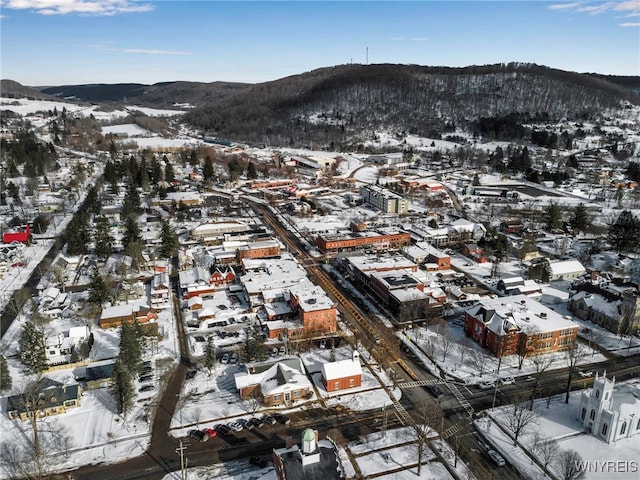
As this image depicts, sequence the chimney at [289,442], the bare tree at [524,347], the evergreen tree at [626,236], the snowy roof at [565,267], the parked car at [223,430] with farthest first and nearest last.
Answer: the evergreen tree at [626,236] < the snowy roof at [565,267] < the bare tree at [524,347] < the parked car at [223,430] < the chimney at [289,442]

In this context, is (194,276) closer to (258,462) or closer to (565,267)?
(258,462)

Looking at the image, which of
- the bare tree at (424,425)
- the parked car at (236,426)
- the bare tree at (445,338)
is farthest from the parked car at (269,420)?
the bare tree at (445,338)

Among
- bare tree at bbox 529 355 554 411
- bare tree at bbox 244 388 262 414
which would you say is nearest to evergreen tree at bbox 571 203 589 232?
bare tree at bbox 529 355 554 411

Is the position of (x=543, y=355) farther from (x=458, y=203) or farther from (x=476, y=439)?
(x=458, y=203)

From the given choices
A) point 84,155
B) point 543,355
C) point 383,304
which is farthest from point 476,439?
point 84,155

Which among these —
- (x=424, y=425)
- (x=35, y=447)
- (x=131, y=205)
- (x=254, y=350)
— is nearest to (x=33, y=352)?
(x=35, y=447)

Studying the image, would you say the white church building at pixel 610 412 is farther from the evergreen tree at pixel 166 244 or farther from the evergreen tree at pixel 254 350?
the evergreen tree at pixel 166 244

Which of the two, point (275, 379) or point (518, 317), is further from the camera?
point (518, 317)
